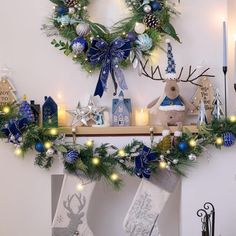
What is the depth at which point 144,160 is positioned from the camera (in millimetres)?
1940

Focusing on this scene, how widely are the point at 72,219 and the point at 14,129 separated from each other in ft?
1.82

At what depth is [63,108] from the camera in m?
2.14

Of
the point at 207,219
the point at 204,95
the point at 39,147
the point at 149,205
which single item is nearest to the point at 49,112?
the point at 39,147

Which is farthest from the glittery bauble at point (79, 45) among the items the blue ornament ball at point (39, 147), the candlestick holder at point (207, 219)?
the candlestick holder at point (207, 219)

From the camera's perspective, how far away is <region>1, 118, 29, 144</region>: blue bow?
1.93 m

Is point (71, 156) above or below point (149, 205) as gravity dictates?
above

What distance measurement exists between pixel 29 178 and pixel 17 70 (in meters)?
0.60

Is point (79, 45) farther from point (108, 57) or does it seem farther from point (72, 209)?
point (72, 209)

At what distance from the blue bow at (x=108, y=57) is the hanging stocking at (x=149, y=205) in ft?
1.72

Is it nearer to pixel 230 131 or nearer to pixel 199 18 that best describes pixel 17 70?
pixel 199 18

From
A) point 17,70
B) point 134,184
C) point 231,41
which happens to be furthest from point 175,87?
point 17,70

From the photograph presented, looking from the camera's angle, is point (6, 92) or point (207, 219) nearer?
point (207, 219)

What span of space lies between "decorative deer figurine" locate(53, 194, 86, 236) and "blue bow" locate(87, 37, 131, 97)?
1.85 feet

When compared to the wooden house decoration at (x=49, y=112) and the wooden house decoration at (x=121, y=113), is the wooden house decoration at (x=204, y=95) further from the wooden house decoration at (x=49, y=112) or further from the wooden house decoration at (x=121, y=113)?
the wooden house decoration at (x=49, y=112)
